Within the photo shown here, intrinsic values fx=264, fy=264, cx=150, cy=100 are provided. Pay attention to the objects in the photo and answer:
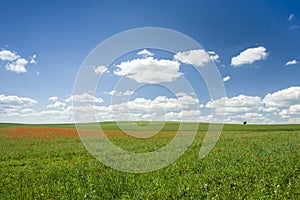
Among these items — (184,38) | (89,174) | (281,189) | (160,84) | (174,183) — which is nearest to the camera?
(281,189)

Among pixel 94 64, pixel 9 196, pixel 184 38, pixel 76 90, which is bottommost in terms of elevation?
pixel 9 196

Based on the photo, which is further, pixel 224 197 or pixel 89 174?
pixel 89 174

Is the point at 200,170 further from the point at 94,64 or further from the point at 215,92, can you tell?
the point at 94,64

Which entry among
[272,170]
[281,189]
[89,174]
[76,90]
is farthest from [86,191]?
[272,170]

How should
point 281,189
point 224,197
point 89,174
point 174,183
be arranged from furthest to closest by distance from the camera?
point 89,174
point 174,183
point 281,189
point 224,197

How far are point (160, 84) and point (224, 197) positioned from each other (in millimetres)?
7520

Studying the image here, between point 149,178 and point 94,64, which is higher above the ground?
point 94,64

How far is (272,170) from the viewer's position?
11352mm

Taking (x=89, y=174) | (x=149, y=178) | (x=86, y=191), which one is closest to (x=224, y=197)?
(x=149, y=178)

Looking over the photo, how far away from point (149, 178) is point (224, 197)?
11.8 ft

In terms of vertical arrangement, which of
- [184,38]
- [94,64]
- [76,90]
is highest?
[184,38]

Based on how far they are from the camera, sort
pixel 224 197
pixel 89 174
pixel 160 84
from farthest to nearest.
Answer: pixel 160 84, pixel 89 174, pixel 224 197

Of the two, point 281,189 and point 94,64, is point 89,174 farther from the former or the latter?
point 281,189

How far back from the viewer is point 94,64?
1049cm
